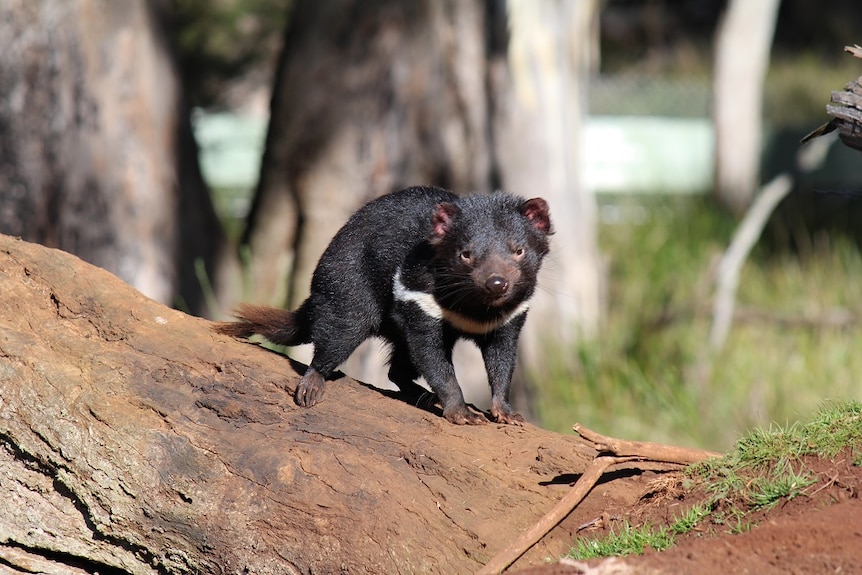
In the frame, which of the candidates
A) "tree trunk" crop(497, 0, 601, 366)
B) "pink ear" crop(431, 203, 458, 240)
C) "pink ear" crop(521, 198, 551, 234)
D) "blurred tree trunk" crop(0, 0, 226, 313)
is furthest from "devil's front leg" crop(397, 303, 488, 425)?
"tree trunk" crop(497, 0, 601, 366)

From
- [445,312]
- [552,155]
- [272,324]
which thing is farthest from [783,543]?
[552,155]

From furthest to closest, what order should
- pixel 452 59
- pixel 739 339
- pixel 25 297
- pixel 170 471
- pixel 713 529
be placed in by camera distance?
pixel 739 339, pixel 452 59, pixel 25 297, pixel 170 471, pixel 713 529

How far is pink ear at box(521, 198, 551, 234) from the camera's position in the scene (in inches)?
196

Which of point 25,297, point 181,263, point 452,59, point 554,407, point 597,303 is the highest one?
point 452,59

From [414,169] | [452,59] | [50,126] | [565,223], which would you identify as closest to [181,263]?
[50,126]

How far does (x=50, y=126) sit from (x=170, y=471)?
192 inches

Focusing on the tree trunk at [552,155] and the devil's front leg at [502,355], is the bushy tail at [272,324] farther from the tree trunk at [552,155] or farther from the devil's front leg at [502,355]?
the tree trunk at [552,155]

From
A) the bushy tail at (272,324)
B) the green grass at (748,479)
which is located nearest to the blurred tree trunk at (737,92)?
the bushy tail at (272,324)

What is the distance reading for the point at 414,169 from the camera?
921cm

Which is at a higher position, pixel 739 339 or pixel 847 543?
pixel 847 543

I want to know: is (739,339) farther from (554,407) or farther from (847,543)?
(847,543)

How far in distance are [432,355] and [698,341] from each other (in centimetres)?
578

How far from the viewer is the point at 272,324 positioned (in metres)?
5.29

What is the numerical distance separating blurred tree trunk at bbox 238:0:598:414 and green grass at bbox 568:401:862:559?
15.7 feet
